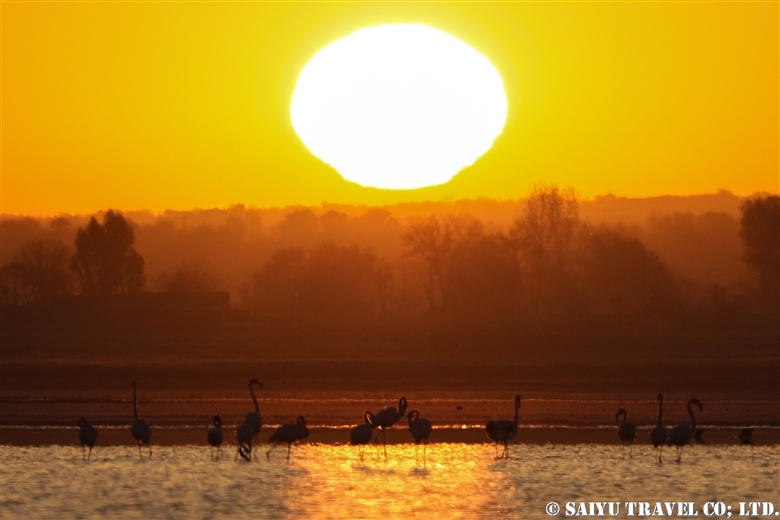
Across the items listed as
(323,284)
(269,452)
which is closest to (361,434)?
(269,452)

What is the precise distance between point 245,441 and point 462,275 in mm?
71293

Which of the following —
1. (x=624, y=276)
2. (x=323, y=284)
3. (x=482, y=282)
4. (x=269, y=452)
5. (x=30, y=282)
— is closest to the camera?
(x=269, y=452)

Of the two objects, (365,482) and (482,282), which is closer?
(365,482)

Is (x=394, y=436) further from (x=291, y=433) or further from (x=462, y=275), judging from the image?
(x=462, y=275)

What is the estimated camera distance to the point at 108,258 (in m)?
82.8

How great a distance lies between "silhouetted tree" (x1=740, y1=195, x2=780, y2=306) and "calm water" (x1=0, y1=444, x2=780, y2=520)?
64.7m

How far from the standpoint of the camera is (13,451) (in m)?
21.3

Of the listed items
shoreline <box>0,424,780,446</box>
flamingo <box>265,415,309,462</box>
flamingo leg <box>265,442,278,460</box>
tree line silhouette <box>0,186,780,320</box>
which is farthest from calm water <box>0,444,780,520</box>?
tree line silhouette <box>0,186,780,320</box>

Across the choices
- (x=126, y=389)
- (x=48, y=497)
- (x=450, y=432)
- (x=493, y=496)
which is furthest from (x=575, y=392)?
(x=48, y=497)

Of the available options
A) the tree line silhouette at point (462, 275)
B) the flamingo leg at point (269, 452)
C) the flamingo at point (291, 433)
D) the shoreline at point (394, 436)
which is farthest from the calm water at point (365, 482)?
the tree line silhouette at point (462, 275)

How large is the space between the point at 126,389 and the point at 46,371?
7.52 meters

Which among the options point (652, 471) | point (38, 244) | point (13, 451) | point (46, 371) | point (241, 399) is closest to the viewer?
point (652, 471)

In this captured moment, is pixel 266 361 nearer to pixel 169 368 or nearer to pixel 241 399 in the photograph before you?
pixel 169 368

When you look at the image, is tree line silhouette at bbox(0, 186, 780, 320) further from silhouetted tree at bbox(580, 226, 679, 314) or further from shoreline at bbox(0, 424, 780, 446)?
shoreline at bbox(0, 424, 780, 446)
